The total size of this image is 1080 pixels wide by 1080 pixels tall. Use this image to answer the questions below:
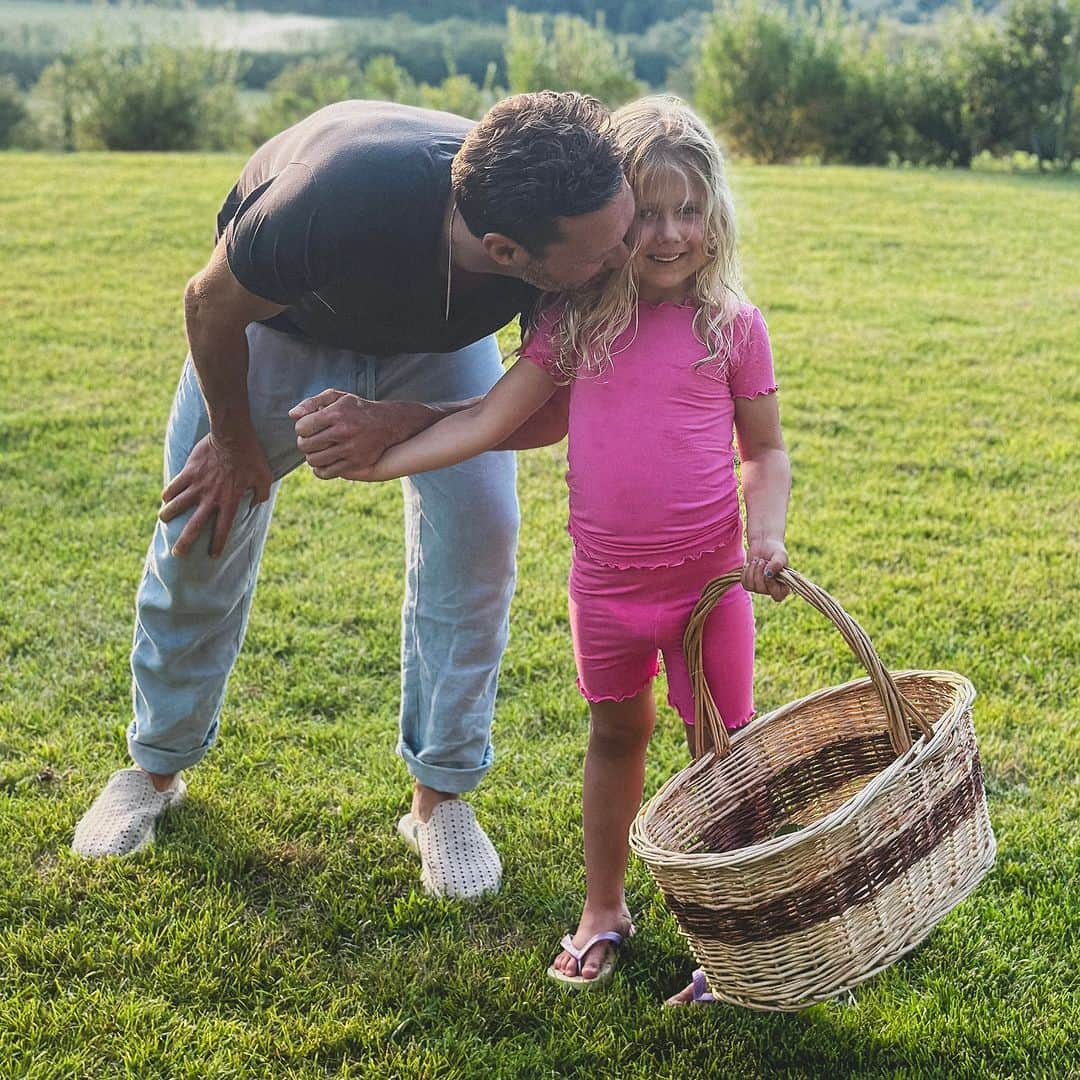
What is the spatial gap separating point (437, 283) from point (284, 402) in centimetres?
47

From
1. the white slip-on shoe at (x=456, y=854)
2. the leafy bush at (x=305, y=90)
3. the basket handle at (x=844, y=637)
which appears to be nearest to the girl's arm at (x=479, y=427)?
the basket handle at (x=844, y=637)

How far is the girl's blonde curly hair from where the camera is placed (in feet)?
6.49

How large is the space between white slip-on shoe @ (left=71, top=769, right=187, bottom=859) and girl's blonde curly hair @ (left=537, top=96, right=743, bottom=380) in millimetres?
1318

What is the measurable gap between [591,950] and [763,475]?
91cm

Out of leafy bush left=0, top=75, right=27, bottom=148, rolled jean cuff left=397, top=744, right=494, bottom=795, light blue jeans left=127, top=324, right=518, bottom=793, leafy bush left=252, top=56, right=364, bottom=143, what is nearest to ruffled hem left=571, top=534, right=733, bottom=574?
light blue jeans left=127, top=324, right=518, bottom=793

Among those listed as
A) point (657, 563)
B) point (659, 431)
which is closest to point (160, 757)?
point (657, 563)

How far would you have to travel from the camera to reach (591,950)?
7.54 feet

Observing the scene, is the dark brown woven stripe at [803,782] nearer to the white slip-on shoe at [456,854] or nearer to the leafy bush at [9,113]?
the white slip-on shoe at [456,854]

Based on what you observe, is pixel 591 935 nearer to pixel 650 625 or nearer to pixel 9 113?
pixel 650 625

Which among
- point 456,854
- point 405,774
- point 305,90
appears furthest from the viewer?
point 305,90

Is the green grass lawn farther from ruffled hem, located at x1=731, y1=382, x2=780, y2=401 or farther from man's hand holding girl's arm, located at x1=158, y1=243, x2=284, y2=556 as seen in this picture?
man's hand holding girl's arm, located at x1=158, y1=243, x2=284, y2=556

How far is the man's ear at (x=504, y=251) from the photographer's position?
190 centimetres

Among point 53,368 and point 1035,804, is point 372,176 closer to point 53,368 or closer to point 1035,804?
point 1035,804

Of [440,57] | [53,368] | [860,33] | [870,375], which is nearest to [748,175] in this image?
[860,33]
